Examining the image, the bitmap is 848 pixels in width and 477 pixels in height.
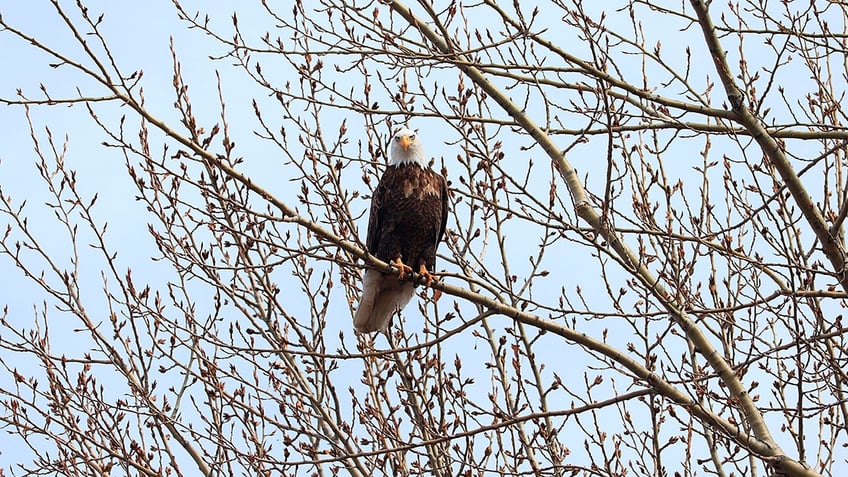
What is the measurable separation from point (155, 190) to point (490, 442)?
250 cm

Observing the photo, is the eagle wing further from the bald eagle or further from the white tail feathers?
the white tail feathers

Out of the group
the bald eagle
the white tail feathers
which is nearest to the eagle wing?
the bald eagle

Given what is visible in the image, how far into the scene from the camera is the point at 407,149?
702 cm

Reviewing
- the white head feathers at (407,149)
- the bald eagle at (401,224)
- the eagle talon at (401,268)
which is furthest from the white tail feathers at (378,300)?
the white head feathers at (407,149)

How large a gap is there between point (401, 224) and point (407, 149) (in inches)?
21.9

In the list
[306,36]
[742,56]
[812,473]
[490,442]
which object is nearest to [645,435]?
[490,442]

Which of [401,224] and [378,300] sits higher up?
[401,224]

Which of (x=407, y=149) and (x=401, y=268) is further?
(x=407, y=149)

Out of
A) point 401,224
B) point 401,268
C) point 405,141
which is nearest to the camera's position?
point 401,268

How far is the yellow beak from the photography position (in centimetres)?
697

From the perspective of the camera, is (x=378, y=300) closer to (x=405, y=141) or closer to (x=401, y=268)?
(x=401, y=268)

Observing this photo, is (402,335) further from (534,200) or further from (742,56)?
(742,56)

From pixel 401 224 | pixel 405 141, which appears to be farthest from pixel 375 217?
pixel 405 141

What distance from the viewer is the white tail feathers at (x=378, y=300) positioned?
22.8 feet
